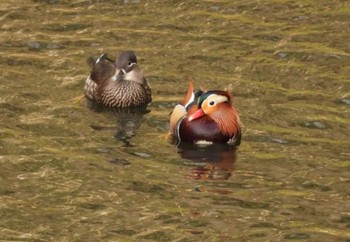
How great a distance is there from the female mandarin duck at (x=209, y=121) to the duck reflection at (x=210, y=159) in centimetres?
13

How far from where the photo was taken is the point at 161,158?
1614 cm

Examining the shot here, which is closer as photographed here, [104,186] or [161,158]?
[104,186]

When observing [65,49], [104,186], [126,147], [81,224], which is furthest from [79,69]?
[81,224]

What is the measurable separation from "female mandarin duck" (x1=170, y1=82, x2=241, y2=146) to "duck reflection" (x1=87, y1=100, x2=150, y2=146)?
690 millimetres

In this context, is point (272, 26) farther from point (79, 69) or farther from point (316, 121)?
point (316, 121)

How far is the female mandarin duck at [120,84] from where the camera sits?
767 inches

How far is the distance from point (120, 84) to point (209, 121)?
291 cm

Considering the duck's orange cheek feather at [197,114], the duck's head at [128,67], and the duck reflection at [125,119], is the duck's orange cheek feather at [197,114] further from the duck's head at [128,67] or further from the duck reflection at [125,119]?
the duck's head at [128,67]

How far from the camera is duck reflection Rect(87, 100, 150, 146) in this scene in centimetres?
1736

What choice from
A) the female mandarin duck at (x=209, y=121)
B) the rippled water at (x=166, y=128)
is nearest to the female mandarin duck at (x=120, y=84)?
the rippled water at (x=166, y=128)

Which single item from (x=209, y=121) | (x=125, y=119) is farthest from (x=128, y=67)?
(x=209, y=121)

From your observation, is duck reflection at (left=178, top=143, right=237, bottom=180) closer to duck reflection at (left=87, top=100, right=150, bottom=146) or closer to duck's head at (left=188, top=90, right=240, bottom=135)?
duck's head at (left=188, top=90, right=240, bottom=135)

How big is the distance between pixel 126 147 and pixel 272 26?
7284 mm

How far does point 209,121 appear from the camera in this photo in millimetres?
17359
